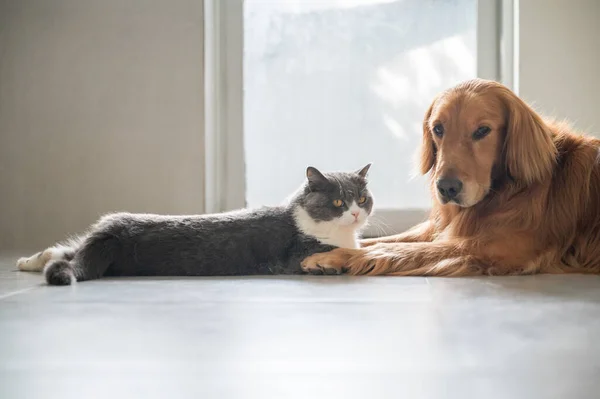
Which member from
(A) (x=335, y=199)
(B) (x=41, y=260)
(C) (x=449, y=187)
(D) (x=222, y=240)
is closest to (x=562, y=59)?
(C) (x=449, y=187)

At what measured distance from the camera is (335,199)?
5.83 feet

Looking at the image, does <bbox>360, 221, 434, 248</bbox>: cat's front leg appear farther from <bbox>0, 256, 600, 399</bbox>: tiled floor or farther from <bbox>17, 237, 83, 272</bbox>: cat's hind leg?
<bbox>17, 237, 83, 272</bbox>: cat's hind leg

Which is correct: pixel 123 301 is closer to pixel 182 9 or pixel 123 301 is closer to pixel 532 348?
pixel 532 348

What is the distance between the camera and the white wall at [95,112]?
2.59 metres

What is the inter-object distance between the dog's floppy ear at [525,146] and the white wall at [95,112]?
4.33 ft

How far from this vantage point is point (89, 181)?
265 centimetres

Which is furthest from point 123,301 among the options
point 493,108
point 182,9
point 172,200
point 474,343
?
point 182,9

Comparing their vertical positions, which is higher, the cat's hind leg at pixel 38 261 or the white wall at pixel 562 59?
the white wall at pixel 562 59

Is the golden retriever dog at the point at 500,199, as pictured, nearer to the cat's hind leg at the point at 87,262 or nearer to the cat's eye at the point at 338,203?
the cat's eye at the point at 338,203

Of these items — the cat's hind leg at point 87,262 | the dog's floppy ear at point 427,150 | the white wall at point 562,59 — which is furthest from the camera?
the white wall at point 562,59

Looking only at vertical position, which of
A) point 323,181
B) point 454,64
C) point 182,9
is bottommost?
point 323,181

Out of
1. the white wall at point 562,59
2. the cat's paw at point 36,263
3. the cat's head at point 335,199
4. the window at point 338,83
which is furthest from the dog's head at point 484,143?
the cat's paw at point 36,263

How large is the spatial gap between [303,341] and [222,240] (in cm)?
83

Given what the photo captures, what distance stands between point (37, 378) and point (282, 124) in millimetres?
2170
